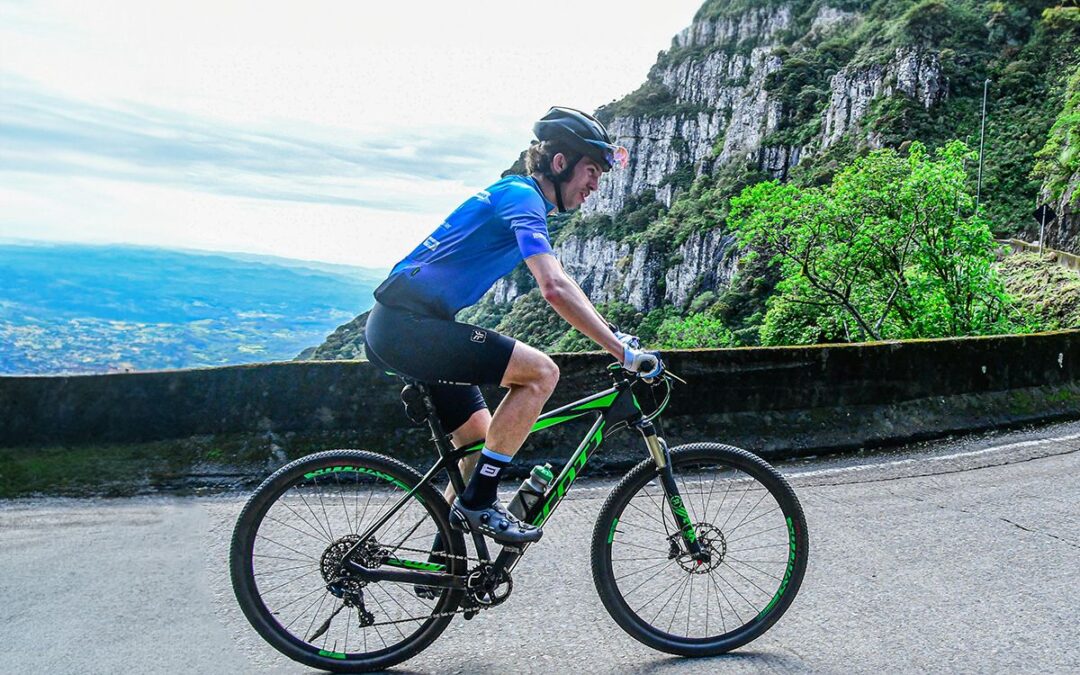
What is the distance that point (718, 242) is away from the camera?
115 meters

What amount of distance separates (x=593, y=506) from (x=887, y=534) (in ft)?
5.58

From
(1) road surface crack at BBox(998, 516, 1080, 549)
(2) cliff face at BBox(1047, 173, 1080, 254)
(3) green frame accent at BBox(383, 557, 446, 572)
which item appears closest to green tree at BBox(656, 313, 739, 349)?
(2) cliff face at BBox(1047, 173, 1080, 254)

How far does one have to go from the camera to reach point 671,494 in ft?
10.5

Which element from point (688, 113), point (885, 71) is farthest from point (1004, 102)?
point (688, 113)

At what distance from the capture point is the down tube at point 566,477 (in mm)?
3088

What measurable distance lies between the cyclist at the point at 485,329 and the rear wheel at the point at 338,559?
0.67 ft

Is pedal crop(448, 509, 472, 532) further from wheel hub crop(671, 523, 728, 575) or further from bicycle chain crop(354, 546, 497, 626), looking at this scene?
wheel hub crop(671, 523, 728, 575)

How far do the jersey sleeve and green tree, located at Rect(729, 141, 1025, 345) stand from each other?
18.9m

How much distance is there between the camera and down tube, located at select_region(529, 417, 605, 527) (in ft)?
10.1

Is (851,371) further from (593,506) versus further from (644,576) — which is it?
(644,576)

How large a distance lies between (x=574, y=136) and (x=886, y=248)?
21.8 m

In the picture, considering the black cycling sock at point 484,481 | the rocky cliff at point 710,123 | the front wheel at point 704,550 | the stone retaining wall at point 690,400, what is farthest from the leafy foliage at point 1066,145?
the rocky cliff at point 710,123

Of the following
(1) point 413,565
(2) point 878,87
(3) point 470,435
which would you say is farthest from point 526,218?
(2) point 878,87

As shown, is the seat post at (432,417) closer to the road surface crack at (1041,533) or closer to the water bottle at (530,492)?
the water bottle at (530,492)
